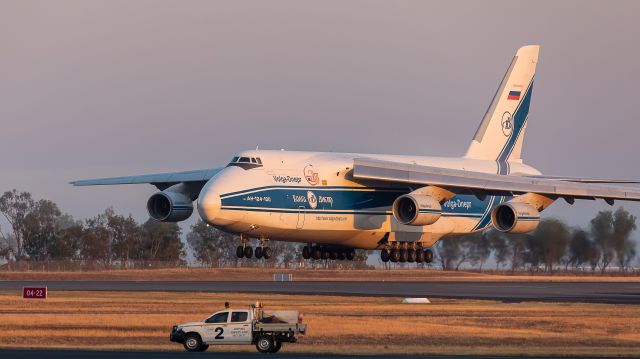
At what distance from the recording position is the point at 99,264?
274 ft

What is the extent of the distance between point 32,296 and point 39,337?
14.6 m

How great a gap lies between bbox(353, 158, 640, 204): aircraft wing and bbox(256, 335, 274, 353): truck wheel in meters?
20.9

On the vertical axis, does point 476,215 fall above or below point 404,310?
above

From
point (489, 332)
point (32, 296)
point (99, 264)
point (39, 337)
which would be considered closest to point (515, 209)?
point (489, 332)

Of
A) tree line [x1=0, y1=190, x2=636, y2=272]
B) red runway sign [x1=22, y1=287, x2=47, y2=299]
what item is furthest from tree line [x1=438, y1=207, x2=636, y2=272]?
red runway sign [x1=22, y1=287, x2=47, y2=299]

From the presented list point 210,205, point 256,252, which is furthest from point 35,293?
point 256,252

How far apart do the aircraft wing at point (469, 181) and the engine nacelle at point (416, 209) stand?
865 millimetres

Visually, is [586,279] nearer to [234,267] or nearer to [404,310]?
[234,267]

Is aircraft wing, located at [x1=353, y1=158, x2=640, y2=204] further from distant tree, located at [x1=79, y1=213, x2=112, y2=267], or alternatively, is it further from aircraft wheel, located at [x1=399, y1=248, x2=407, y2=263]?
distant tree, located at [x1=79, y1=213, x2=112, y2=267]

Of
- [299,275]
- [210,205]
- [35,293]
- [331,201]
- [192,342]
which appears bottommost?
[192,342]

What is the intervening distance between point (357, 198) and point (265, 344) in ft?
71.8

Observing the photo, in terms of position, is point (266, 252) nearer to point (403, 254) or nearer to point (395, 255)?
point (395, 255)

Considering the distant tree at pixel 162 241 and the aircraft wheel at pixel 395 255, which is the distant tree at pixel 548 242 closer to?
the aircraft wheel at pixel 395 255

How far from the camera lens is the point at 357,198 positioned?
5366 cm
